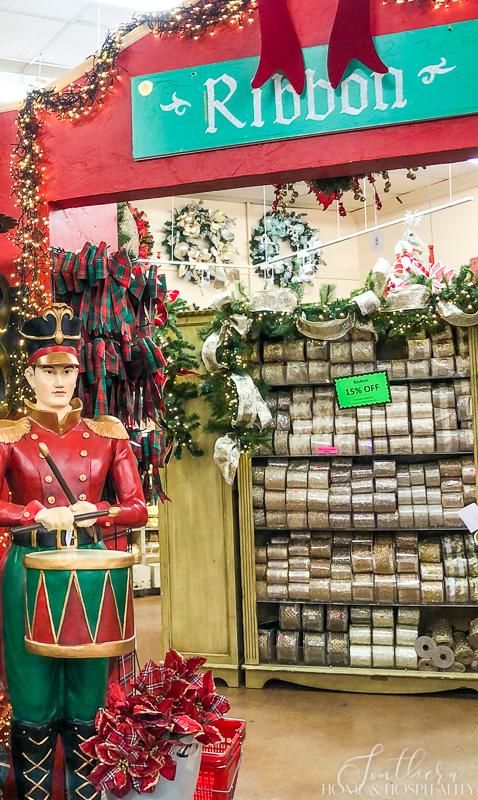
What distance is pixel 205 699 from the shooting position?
114 inches

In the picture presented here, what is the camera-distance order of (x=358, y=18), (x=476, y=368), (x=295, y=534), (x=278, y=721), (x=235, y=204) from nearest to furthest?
(x=358, y=18) → (x=278, y=721) → (x=476, y=368) → (x=295, y=534) → (x=235, y=204)

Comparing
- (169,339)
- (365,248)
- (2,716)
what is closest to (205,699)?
(2,716)

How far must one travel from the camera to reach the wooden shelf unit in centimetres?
506

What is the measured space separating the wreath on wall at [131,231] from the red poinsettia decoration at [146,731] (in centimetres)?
241

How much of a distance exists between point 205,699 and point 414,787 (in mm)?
1463

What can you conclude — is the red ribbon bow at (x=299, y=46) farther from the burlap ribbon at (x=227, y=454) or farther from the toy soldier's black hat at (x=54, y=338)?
the burlap ribbon at (x=227, y=454)

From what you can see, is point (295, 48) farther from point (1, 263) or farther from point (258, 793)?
point (258, 793)

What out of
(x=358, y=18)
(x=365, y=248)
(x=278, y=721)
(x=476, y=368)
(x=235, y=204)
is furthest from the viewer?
(x=365, y=248)

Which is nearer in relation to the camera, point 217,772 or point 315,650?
point 217,772

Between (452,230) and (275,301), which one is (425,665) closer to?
(275,301)

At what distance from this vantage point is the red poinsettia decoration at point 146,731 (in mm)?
2684

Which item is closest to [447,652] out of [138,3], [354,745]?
[354,745]

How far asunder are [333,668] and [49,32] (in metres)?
4.66

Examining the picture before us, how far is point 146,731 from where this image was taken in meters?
2.73
